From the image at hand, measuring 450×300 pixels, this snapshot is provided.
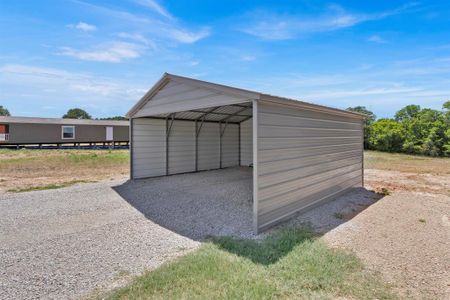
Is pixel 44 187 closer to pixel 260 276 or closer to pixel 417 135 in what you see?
pixel 260 276

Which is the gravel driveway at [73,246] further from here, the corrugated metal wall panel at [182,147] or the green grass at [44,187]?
the corrugated metal wall panel at [182,147]

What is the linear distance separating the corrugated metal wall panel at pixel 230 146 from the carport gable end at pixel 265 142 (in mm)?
755

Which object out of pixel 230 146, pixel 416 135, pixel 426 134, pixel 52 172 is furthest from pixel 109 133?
pixel 426 134

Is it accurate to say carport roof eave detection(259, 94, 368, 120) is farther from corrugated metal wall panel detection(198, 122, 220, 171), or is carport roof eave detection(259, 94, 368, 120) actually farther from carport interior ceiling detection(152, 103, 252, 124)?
corrugated metal wall panel detection(198, 122, 220, 171)

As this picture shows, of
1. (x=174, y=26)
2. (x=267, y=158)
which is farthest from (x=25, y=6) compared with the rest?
(x=267, y=158)

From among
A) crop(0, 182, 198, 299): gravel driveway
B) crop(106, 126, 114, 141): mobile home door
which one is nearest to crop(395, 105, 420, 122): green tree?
crop(106, 126, 114, 141): mobile home door

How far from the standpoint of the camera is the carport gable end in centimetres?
433

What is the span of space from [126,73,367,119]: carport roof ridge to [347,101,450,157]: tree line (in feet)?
49.7

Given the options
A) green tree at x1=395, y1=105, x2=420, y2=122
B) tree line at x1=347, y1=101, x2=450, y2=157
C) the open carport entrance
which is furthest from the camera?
green tree at x1=395, y1=105, x2=420, y2=122

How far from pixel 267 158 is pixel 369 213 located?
2.79 metres

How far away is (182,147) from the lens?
33.9 ft

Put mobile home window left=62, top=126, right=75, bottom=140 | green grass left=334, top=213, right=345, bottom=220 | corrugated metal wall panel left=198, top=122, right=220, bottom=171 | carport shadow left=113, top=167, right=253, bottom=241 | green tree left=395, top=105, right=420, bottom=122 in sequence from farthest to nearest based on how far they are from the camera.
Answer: green tree left=395, top=105, right=420, bottom=122 < mobile home window left=62, top=126, right=75, bottom=140 < corrugated metal wall panel left=198, top=122, right=220, bottom=171 < green grass left=334, top=213, right=345, bottom=220 < carport shadow left=113, top=167, right=253, bottom=241

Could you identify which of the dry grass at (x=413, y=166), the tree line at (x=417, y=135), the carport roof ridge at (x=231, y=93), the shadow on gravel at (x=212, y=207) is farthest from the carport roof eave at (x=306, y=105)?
the tree line at (x=417, y=135)

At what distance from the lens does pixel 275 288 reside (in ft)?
8.30
